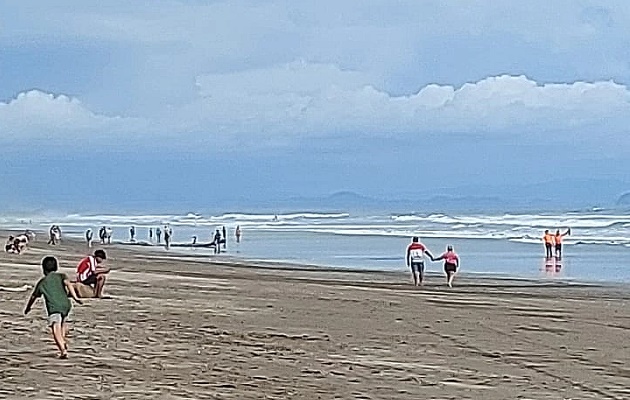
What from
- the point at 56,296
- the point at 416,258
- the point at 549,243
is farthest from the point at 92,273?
the point at 549,243

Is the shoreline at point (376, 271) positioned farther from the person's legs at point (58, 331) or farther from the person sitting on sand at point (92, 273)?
the person's legs at point (58, 331)

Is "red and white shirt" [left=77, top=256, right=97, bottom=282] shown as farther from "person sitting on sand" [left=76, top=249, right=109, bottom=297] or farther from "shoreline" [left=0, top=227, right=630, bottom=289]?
"shoreline" [left=0, top=227, right=630, bottom=289]

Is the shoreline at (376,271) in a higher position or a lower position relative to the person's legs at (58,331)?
higher

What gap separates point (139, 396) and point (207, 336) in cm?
447

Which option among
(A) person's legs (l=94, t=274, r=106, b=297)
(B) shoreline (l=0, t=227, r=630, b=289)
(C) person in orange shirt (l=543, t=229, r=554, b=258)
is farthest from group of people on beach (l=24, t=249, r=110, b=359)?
(C) person in orange shirt (l=543, t=229, r=554, b=258)

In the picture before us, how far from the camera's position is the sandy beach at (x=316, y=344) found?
446 inches

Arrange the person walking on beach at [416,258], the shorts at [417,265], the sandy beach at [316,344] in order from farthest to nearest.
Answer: the shorts at [417,265] → the person walking on beach at [416,258] → the sandy beach at [316,344]

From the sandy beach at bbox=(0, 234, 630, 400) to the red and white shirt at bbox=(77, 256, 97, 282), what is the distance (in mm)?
607

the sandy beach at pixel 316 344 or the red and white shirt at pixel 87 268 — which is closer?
the sandy beach at pixel 316 344

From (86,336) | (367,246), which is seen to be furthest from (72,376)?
(367,246)

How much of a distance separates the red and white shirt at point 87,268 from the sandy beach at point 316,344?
0.61 meters

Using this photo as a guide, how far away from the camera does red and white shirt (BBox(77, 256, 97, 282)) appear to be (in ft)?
63.7

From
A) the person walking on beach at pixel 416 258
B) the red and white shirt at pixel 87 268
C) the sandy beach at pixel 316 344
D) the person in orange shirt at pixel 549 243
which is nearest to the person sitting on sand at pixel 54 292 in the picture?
the sandy beach at pixel 316 344

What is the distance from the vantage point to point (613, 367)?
13.3 m
